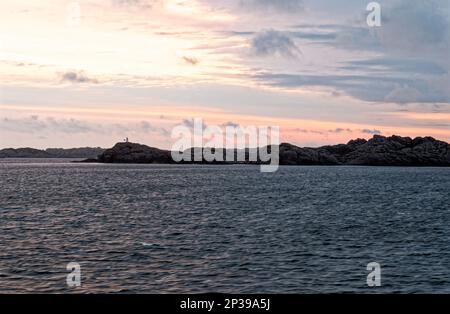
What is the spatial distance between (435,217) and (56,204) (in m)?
57.4

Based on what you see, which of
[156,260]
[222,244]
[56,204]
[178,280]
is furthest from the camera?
[56,204]

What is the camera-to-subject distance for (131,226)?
5950 centimetres

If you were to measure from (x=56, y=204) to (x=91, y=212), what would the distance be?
1452 cm

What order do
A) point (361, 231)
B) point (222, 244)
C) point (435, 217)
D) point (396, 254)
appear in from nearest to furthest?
point (396, 254) < point (222, 244) < point (361, 231) < point (435, 217)

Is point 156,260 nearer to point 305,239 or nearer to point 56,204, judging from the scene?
point 305,239

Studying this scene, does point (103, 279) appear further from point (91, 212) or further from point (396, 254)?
point (91, 212)

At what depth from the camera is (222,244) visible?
153 ft

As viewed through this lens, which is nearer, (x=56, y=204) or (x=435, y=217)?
(x=435, y=217)

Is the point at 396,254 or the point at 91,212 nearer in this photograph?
the point at 396,254
